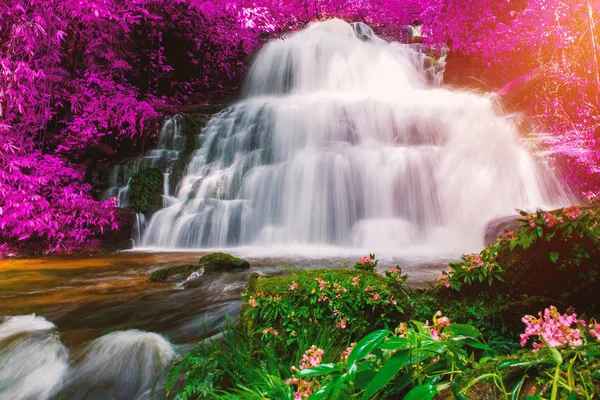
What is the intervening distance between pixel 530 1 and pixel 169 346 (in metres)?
10.4

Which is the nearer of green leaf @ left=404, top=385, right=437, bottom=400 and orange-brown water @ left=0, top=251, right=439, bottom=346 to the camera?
green leaf @ left=404, top=385, right=437, bottom=400

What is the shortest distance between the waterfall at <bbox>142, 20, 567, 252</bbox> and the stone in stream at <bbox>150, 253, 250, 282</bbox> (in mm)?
3517

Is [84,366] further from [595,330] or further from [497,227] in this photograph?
[497,227]

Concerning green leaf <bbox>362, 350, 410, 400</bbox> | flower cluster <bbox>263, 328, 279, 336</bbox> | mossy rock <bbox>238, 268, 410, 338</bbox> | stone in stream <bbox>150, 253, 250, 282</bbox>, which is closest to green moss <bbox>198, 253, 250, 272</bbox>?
stone in stream <bbox>150, 253, 250, 282</bbox>

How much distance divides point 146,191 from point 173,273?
6036 millimetres

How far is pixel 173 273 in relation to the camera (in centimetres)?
601

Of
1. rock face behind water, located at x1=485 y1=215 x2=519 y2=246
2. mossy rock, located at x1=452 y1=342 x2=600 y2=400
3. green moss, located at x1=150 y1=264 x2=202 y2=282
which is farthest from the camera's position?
rock face behind water, located at x1=485 y1=215 x2=519 y2=246

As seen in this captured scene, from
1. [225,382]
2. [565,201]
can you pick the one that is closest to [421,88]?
[565,201]

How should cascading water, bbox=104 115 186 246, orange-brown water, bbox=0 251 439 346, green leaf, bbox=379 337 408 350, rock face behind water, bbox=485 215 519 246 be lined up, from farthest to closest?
cascading water, bbox=104 115 186 246 → rock face behind water, bbox=485 215 519 246 → orange-brown water, bbox=0 251 439 346 → green leaf, bbox=379 337 408 350

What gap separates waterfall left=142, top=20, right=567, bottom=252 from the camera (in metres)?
9.70

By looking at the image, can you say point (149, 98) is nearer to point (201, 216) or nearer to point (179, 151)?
point (179, 151)

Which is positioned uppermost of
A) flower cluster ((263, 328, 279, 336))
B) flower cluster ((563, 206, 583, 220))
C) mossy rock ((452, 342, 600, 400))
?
flower cluster ((563, 206, 583, 220))

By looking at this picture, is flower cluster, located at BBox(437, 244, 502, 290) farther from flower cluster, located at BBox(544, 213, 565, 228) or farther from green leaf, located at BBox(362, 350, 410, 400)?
green leaf, located at BBox(362, 350, 410, 400)

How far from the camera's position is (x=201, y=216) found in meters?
10.4
